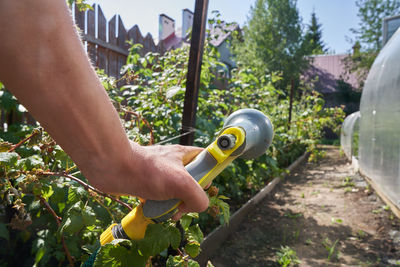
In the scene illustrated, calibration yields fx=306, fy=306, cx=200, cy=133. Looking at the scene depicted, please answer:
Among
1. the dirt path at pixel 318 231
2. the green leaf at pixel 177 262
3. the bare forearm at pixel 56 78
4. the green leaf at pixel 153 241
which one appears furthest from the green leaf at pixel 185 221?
the dirt path at pixel 318 231

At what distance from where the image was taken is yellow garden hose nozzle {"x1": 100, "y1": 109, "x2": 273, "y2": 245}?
2.81 ft

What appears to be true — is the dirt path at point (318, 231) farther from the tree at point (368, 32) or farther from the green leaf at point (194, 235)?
the tree at point (368, 32)

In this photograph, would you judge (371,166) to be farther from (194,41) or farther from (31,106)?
(31,106)

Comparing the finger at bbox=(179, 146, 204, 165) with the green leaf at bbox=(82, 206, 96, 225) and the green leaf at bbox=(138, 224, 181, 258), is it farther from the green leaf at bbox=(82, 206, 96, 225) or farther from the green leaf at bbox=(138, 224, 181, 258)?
the green leaf at bbox=(82, 206, 96, 225)

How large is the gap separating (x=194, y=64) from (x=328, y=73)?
27128 mm

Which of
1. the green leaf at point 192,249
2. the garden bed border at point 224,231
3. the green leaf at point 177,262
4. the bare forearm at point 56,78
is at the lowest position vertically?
the garden bed border at point 224,231

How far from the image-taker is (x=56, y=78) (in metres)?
0.52

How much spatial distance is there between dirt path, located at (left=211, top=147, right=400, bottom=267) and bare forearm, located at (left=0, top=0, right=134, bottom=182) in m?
2.14

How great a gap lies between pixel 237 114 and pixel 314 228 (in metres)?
2.77

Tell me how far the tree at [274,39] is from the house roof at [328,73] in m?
1.86

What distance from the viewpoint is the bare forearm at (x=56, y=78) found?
19.0 inches

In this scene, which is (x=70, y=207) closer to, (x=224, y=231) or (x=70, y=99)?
(x=70, y=99)

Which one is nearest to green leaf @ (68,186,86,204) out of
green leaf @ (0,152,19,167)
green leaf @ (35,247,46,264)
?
green leaf @ (0,152,19,167)

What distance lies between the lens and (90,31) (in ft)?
11.8
